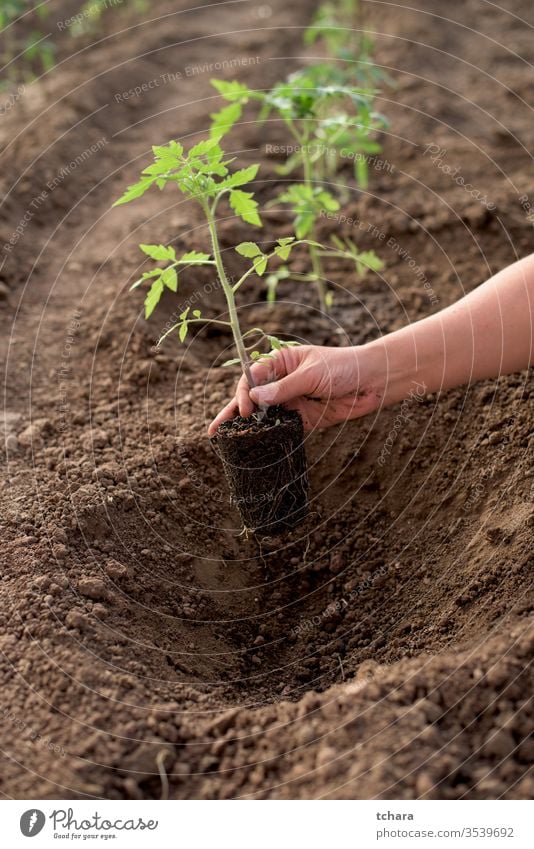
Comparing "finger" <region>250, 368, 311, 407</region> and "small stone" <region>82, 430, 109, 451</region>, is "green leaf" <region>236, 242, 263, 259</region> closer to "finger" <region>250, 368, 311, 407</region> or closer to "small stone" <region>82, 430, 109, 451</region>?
"finger" <region>250, 368, 311, 407</region>

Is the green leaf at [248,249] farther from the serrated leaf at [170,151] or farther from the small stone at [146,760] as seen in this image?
the small stone at [146,760]

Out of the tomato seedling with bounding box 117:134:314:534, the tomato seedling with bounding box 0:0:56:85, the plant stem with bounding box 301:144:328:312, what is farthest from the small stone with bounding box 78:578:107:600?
the tomato seedling with bounding box 0:0:56:85

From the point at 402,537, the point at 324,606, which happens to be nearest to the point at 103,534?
the point at 324,606

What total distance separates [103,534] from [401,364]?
1.01 metres

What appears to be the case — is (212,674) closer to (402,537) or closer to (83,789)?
(83,789)

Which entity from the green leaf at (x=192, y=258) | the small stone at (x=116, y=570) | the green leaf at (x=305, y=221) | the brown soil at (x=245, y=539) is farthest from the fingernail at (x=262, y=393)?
the green leaf at (x=305, y=221)

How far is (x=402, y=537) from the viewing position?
2486mm

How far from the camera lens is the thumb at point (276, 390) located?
219 cm

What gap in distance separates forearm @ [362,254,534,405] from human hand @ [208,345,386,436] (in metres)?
0.05

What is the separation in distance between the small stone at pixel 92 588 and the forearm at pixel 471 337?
96 cm

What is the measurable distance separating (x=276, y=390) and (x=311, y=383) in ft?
0.34

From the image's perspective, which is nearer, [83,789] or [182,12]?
[83,789]

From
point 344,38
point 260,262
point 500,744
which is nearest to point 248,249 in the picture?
point 260,262

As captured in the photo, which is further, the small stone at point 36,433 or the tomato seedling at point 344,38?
the tomato seedling at point 344,38
